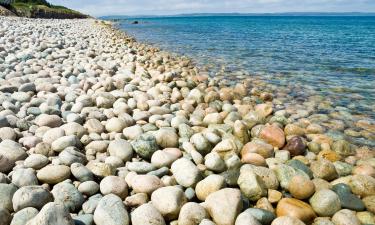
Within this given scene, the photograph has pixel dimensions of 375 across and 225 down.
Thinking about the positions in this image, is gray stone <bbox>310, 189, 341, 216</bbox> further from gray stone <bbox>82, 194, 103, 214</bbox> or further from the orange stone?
gray stone <bbox>82, 194, 103, 214</bbox>

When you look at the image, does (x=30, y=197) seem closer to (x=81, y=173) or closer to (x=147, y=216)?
(x=81, y=173)

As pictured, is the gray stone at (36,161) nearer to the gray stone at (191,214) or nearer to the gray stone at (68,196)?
the gray stone at (68,196)

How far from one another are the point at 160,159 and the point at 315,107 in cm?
415

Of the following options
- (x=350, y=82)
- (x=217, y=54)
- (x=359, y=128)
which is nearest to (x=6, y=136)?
(x=359, y=128)

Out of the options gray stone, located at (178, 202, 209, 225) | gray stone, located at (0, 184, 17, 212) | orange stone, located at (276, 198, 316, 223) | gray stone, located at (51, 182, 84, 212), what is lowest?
orange stone, located at (276, 198, 316, 223)

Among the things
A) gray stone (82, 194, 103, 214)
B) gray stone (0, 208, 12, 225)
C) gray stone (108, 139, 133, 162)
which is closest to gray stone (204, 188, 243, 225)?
gray stone (82, 194, 103, 214)

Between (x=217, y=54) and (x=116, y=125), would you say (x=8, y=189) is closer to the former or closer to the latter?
(x=116, y=125)

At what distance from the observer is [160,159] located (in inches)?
147

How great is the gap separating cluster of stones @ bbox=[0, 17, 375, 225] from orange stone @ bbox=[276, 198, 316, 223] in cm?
1

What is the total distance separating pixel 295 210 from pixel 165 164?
139cm

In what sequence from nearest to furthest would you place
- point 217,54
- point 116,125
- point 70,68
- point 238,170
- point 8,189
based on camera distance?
point 8,189 → point 238,170 → point 116,125 → point 70,68 → point 217,54

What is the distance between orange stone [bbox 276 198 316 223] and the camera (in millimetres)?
2963

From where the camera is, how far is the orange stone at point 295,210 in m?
2.96

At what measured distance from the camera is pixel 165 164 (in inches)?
146
